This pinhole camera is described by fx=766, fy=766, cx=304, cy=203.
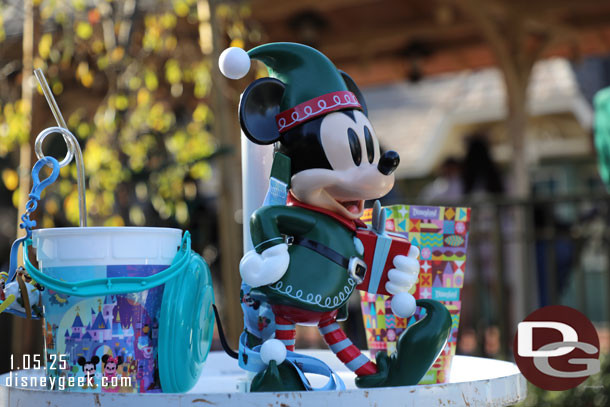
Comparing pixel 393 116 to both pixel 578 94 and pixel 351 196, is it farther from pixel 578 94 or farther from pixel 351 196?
pixel 351 196

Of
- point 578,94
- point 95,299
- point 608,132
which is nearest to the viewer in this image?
point 95,299

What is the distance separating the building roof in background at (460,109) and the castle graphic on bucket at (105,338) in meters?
7.32

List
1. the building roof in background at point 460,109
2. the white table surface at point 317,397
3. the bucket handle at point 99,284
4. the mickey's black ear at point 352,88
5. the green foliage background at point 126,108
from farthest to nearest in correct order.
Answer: the building roof in background at point 460,109 → the green foliage background at point 126,108 → the mickey's black ear at point 352,88 → the bucket handle at point 99,284 → the white table surface at point 317,397

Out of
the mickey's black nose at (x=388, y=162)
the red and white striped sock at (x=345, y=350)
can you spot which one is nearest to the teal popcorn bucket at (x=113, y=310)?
the red and white striped sock at (x=345, y=350)

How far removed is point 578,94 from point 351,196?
865 centimetres

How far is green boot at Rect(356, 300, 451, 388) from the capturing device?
1143 mm

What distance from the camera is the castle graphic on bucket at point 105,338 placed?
3.61 feet

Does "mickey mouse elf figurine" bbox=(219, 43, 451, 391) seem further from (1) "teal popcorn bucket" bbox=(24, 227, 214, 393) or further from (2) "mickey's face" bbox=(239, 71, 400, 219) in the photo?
(1) "teal popcorn bucket" bbox=(24, 227, 214, 393)

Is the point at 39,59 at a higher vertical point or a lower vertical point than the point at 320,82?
higher

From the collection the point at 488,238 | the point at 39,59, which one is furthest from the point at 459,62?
the point at 39,59

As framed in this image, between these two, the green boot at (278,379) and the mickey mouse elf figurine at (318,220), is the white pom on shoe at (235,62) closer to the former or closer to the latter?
the mickey mouse elf figurine at (318,220)

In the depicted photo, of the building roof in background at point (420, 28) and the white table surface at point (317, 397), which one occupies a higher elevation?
the building roof in background at point (420, 28)

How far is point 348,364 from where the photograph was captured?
123 centimetres

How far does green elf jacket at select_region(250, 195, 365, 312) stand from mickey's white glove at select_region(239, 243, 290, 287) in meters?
0.02
